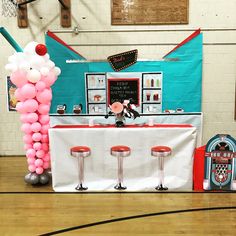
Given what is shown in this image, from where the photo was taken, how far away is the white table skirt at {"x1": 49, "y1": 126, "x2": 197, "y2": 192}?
14.2ft

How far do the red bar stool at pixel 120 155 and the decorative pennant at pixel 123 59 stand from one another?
7.71 feet

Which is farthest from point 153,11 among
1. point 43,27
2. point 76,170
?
point 76,170

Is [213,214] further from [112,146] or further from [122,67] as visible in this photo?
[122,67]

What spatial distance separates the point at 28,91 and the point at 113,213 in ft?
6.12

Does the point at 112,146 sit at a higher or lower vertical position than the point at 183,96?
lower

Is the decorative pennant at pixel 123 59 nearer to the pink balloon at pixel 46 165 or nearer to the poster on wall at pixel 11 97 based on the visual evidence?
the poster on wall at pixel 11 97

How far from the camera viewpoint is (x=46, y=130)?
452 centimetres

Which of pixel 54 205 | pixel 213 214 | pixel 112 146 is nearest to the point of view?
pixel 213 214

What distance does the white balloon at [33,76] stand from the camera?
4277mm

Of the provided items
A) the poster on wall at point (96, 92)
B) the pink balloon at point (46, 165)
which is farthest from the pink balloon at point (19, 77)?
the poster on wall at point (96, 92)

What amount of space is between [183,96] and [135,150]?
2.30 meters

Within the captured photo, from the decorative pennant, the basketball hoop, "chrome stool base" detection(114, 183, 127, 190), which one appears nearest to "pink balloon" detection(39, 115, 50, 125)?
"chrome stool base" detection(114, 183, 127, 190)

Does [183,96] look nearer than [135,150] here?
No

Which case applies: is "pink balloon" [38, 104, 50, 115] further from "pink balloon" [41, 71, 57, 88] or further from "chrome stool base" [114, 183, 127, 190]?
"chrome stool base" [114, 183, 127, 190]
